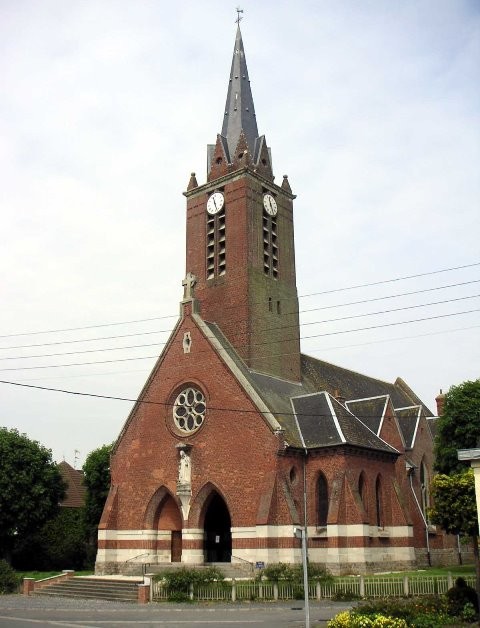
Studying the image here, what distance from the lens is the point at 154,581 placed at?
3170 centimetres

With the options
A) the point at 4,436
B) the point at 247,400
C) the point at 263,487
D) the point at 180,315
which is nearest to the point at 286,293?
the point at 180,315

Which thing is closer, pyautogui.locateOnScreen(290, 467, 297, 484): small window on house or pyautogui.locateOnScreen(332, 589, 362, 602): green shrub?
pyautogui.locateOnScreen(332, 589, 362, 602): green shrub

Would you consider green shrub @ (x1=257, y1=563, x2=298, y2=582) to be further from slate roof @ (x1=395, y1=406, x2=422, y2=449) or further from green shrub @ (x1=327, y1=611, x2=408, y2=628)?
slate roof @ (x1=395, y1=406, x2=422, y2=449)

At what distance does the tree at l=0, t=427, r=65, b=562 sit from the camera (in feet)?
161

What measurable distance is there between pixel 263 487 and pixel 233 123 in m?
26.3

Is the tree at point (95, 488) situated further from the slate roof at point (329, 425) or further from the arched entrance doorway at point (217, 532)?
the slate roof at point (329, 425)

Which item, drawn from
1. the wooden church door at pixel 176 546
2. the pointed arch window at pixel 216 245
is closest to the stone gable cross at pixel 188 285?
the pointed arch window at pixel 216 245

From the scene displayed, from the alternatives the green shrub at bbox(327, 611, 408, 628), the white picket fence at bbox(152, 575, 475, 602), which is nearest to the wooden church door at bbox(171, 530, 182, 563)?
the white picket fence at bbox(152, 575, 475, 602)

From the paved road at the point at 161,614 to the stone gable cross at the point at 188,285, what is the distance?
19561 mm

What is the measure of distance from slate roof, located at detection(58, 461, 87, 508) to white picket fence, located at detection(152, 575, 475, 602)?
3324 cm

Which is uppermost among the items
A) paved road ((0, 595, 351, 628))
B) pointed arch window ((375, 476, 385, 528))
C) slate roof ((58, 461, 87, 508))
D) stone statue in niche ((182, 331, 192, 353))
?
stone statue in niche ((182, 331, 192, 353))

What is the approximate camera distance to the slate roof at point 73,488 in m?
62.5

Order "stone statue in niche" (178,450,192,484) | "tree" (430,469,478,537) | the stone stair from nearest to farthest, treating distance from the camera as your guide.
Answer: "tree" (430,469,478,537)
the stone stair
"stone statue in niche" (178,450,192,484)

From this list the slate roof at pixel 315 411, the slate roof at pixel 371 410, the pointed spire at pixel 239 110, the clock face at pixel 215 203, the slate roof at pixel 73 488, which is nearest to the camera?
the slate roof at pixel 315 411
